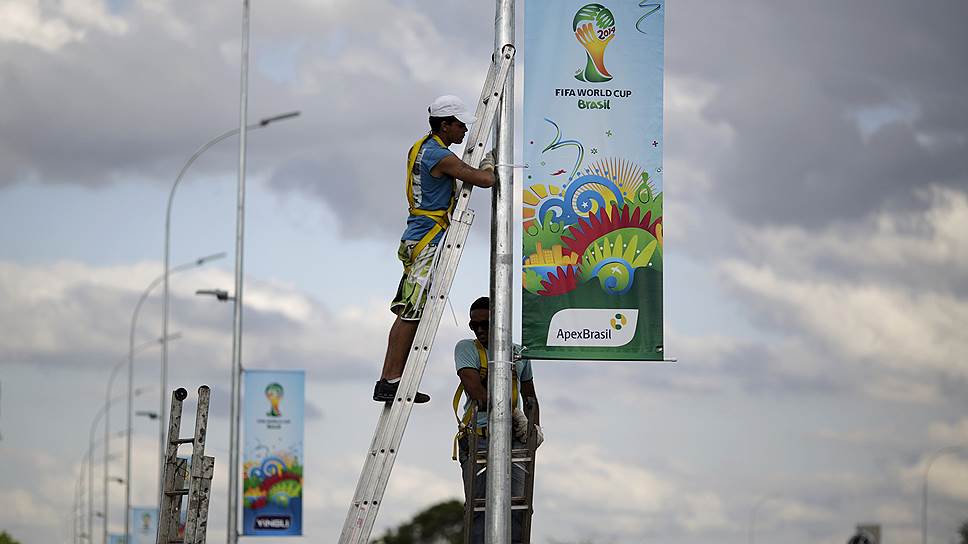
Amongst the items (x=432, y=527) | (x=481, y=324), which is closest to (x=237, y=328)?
(x=481, y=324)

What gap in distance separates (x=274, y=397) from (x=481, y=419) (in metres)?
24.6

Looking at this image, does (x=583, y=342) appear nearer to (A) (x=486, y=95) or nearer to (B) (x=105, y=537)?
(A) (x=486, y=95)

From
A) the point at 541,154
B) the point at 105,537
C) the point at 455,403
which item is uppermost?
the point at 541,154

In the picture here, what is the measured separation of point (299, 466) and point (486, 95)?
25281 mm

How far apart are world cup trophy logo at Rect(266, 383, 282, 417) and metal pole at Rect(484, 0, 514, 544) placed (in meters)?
24.9

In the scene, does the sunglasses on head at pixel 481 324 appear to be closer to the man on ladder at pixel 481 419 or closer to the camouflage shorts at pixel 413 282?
the man on ladder at pixel 481 419

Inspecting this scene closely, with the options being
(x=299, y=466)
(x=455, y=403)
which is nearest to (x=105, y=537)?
(x=299, y=466)

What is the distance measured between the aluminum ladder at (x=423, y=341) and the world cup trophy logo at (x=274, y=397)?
24898 millimetres

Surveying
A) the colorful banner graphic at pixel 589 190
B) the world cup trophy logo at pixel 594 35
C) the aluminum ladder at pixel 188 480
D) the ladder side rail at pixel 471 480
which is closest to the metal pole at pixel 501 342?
the ladder side rail at pixel 471 480

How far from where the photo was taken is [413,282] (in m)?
11.2

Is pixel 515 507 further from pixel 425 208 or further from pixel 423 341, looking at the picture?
pixel 425 208

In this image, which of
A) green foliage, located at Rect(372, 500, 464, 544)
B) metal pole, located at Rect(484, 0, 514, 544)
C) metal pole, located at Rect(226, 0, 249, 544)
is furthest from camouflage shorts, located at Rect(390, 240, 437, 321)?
green foliage, located at Rect(372, 500, 464, 544)

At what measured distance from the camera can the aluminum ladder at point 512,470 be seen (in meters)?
11.6

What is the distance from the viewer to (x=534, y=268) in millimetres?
12047
